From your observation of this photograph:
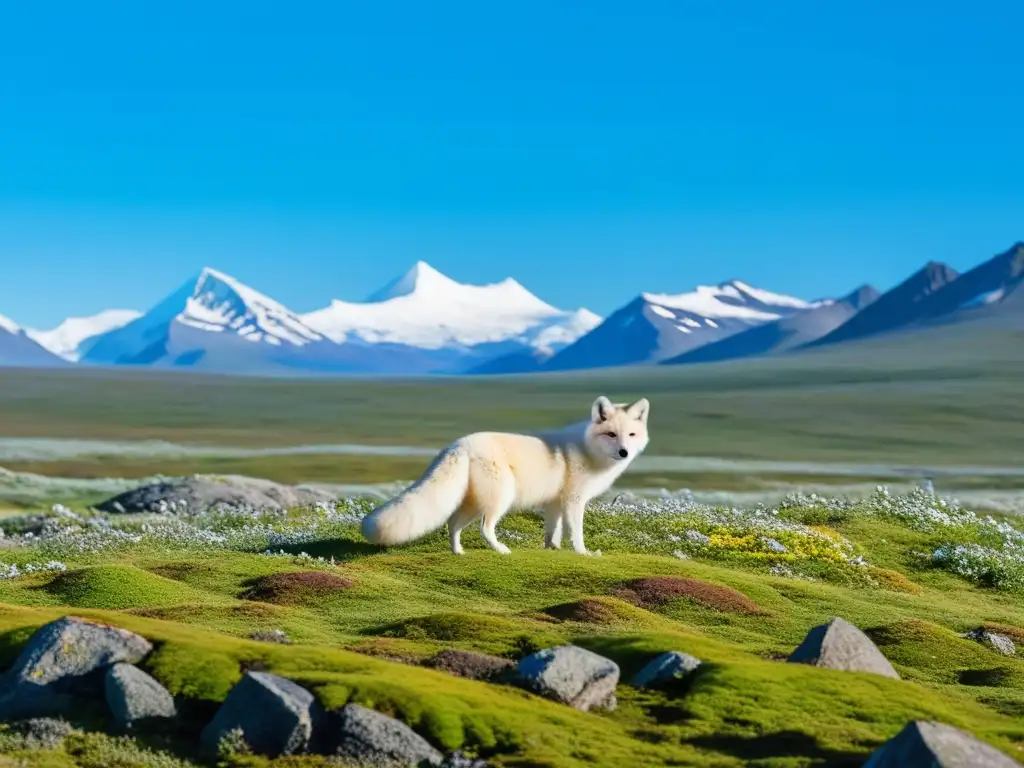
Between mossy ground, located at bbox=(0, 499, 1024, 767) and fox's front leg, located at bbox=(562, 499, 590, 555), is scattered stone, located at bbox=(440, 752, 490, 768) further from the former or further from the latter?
fox's front leg, located at bbox=(562, 499, 590, 555)

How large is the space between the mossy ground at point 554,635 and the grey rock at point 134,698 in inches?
11.3

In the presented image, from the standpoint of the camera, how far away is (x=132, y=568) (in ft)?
93.5

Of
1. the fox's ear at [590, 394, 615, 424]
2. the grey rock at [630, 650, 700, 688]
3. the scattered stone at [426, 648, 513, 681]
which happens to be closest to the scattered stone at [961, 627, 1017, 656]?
the fox's ear at [590, 394, 615, 424]

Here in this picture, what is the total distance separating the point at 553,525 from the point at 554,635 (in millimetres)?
9397

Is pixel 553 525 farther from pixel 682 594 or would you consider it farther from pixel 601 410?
pixel 682 594

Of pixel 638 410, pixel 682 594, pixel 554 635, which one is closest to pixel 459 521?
pixel 638 410

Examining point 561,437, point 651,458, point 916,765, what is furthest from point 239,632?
point 651,458

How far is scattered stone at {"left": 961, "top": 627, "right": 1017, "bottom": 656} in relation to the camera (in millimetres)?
26000

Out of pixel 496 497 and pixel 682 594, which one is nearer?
pixel 496 497

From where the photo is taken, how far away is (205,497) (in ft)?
171

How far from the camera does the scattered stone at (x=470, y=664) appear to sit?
18750 mm

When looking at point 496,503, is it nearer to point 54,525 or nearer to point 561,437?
point 561,437

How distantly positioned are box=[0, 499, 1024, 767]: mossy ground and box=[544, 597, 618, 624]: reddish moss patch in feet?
0.17

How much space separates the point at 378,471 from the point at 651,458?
43718 millimetres
